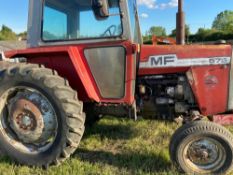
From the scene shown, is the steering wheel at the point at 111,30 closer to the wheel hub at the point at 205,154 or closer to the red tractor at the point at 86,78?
the red tractor at the point at 86,78

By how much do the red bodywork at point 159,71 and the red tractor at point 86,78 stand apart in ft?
0.04

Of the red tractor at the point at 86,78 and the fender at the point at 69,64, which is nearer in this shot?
the red tractor at the point at 86,78

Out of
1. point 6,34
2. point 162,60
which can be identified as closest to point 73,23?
point 162,60

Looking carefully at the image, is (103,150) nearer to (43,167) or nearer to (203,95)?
(43,167)

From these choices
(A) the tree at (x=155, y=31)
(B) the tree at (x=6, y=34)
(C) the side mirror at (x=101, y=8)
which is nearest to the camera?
(C) the side mirror at (x=101, y=8)

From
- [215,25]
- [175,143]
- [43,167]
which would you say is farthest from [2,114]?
[215,25]

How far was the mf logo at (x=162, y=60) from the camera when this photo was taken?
4.30 m

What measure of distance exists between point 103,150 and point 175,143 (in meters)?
1.21

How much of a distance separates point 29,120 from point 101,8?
5.11 ft

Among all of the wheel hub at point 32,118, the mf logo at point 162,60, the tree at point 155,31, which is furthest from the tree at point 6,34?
the mf logo at point 162,60

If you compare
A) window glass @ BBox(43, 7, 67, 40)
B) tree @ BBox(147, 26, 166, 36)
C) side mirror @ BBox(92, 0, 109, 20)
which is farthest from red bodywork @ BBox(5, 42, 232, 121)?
tree @ BBox(147, 26, 166, 36)

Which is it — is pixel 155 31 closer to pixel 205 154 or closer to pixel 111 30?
pixel 111 30

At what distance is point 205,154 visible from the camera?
392 centimetres

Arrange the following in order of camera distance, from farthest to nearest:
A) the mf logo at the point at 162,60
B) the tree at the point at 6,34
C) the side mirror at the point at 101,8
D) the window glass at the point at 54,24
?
the tree at the point at 6,34, the window glass at the point at 54,24, the mf logo at the point at 162,60, the side mirror at the point at 101,8
